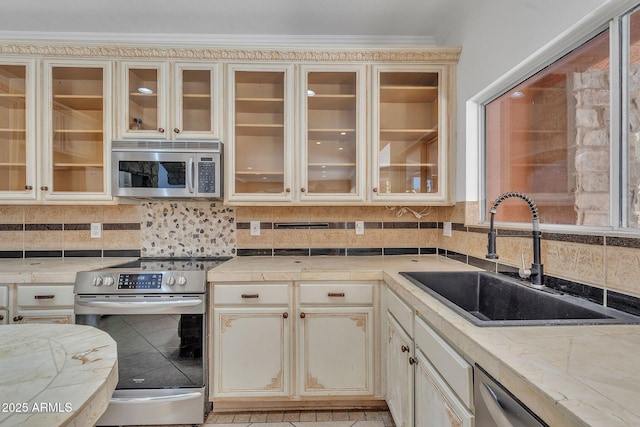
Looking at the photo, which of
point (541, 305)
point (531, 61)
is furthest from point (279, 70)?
point (541, 305)

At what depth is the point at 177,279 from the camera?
1.85 metres

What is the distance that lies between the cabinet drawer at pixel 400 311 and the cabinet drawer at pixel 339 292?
0.15 m

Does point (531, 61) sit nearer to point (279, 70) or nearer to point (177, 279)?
point (279, 70)

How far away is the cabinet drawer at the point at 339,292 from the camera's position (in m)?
1.91

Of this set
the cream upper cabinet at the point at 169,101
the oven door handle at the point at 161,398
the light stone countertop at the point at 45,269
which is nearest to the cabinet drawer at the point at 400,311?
the oven door handle at the point at 161,398

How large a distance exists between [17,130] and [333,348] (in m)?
2.57

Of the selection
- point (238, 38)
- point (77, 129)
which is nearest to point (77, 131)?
point (77, 129)

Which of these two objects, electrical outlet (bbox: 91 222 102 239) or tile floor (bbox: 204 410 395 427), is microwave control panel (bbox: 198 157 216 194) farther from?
tile floor (bbox: 204 410 395 427)

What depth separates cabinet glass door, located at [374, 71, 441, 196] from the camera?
7.40 feet

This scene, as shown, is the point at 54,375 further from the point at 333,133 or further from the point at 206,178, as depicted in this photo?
the point at 333,133

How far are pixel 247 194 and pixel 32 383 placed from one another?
5.40 feet

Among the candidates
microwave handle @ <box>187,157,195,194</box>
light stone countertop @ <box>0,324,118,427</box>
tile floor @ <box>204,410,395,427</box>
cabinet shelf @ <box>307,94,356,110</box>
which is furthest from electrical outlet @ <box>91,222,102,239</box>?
cabinet shelf @ <box>307,94,356,110</box>

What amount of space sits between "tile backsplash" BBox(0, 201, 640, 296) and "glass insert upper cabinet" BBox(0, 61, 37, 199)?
1.09 ft

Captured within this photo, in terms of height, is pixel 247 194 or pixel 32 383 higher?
pixel 247 194
